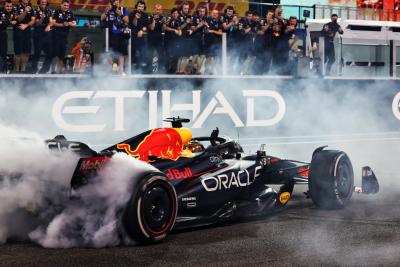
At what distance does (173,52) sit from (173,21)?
0.57 m

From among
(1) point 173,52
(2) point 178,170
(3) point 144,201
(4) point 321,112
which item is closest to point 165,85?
(1) point 173,52

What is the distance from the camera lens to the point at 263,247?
7.21m

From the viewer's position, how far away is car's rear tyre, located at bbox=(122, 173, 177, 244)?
709 centimetres

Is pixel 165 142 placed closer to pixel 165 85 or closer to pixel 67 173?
pixel 67 173

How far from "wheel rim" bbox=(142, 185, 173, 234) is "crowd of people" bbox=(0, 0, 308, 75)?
5926mm

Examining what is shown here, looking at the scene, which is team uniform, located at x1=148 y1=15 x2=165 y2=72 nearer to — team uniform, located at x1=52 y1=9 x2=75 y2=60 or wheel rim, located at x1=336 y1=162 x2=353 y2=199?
team uniform, located at x1=52 y1=9 x2=75 y2=60

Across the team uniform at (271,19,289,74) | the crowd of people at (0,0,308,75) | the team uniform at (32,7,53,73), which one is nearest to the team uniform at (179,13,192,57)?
the crowd of people at (0,0,308,75)

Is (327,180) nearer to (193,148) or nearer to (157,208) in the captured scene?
(193,148)

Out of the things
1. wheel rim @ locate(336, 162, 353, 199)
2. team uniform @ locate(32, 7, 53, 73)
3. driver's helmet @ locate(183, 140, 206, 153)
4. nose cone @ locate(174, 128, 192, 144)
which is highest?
team uniform @ locate(32, 7, 53, 73)

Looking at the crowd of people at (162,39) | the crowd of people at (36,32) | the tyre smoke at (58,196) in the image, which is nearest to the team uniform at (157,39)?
the crowd of people at (162,39)

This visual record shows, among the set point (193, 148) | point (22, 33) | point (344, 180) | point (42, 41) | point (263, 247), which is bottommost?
point (263, 247)

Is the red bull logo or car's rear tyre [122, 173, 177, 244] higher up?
the red bull logo

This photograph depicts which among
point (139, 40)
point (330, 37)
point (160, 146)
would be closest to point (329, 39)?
point (330, 37)

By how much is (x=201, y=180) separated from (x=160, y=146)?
614mm
